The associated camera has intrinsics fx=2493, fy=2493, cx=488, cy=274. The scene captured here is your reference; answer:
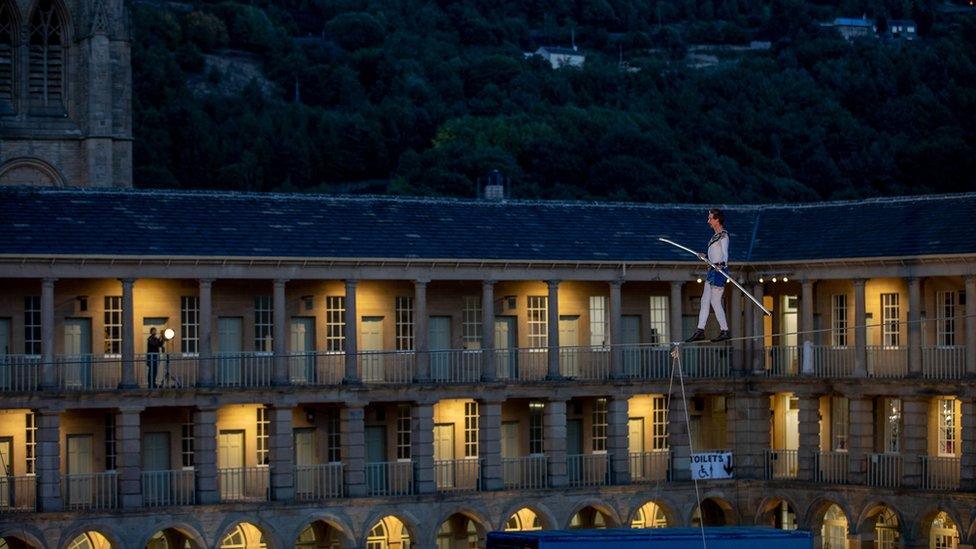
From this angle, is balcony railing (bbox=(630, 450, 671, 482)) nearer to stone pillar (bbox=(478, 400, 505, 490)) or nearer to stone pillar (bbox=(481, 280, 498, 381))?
stone pillar (bbox=(478, 400, 505, 490))

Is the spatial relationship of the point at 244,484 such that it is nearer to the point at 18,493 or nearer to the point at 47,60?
the point at 18,493

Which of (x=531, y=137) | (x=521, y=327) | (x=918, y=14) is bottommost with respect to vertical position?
(x=521, y=327)

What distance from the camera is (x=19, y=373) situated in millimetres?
62688

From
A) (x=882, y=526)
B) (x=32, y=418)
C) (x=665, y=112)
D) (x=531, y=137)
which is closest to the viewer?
(x=32, y=418)

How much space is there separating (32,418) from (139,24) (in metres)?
71.4

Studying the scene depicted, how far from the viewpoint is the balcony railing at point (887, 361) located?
67.1m

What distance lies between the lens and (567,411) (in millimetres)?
71250

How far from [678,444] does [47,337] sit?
18952 mm

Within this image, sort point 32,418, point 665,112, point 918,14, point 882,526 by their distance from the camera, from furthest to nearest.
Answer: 1. point 918,14
2. point 665,112
3. point 882,526
4. point 32,418

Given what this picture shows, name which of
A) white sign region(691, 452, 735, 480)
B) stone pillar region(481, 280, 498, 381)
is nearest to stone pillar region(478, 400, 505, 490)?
stone pillar region(481, 280, 498, 381)

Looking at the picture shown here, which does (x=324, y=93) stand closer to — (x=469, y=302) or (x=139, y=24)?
(x=139, y=24)

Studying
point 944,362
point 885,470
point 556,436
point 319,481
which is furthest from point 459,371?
point 944,362

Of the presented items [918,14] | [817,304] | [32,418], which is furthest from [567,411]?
[918,14]

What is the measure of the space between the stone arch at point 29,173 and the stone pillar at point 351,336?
53.3 ft
